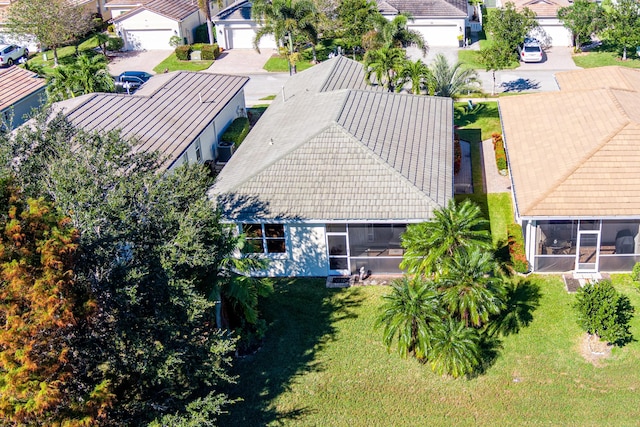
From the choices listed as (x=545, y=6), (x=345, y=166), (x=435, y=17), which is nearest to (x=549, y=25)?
(x=545, y=6)

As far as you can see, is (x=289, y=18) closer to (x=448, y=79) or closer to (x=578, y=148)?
(x=448, y=79)

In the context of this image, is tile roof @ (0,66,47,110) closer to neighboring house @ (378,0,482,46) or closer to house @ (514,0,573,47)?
neighboring house @ (378,0,482,46)

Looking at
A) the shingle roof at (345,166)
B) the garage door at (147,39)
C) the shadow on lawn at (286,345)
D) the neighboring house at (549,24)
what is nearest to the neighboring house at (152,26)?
the garage door at (147,39)

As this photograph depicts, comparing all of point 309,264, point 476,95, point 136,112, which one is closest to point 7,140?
point 309,264

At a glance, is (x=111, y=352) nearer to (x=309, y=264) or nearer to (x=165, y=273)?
(x=165, y=273)

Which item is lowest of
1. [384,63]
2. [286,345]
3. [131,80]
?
[286,345]

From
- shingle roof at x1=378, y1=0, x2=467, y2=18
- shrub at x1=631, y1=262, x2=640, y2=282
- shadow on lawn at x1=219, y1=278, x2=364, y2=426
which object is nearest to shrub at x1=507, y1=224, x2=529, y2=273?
shrub at x1=631, y1=262, x2=640, y2=282

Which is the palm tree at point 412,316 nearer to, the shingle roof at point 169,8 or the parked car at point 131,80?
the parked car at point 131,80
